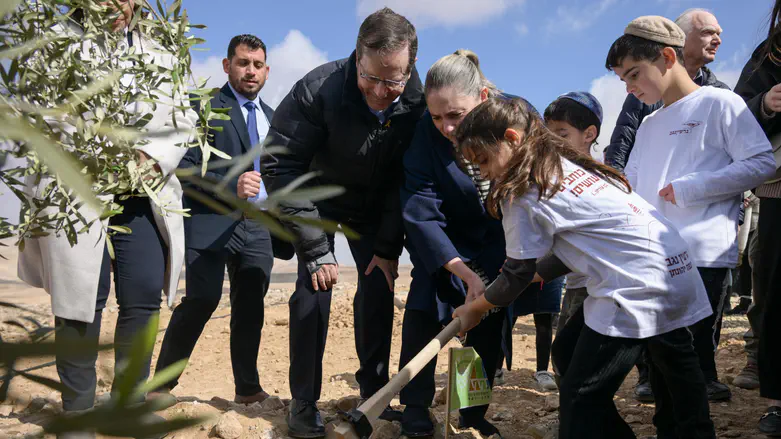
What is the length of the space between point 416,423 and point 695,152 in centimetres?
150

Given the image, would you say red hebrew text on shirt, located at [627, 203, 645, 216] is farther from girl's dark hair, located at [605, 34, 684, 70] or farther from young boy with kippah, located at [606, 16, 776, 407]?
girl's dark hair, located at [605, 34, 684, 70]

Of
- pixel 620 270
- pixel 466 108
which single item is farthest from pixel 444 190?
pixel 620 270

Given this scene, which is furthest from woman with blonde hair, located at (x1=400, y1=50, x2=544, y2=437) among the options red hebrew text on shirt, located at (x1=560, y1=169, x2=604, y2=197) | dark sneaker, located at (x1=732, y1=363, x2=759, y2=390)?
dark sneaker, located at (x1=732, y1=363, x2=759, y2=390)

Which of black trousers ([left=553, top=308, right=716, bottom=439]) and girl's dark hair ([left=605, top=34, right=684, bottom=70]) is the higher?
girl's dark hair ([left=605, top=34, right=684, bottom=70])

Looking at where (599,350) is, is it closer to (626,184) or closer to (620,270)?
(620,270)

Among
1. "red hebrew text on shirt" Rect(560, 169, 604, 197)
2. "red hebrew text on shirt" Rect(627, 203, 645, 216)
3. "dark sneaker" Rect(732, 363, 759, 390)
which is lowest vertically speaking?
"dark sneaker" Rect(732, 363, 759, 390)

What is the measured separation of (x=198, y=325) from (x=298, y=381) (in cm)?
72

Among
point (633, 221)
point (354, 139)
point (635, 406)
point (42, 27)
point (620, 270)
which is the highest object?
point (354, 139)

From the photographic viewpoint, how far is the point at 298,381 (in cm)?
307

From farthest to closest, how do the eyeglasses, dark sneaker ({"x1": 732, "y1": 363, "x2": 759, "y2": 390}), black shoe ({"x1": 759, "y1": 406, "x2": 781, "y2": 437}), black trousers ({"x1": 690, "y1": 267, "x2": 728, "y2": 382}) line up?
dark sneaker ({"x1": 732, "y1": 363, "x2": 759, "y2": 390})
the eyeglasses
black shoe ({"x1": 759, "y1": 406, "x2": 781, "y2": 437})
black trousers ({"x1": 690, "y1": 267, "x2": 728, "y2": 382})

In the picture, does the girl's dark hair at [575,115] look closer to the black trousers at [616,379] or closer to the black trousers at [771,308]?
the black trousers at [771,308]

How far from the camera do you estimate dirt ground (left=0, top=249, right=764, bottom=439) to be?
9.78 ft

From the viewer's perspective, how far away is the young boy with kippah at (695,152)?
8.16ft

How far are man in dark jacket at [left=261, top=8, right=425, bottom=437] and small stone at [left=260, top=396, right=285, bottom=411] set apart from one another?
0.42 meters
